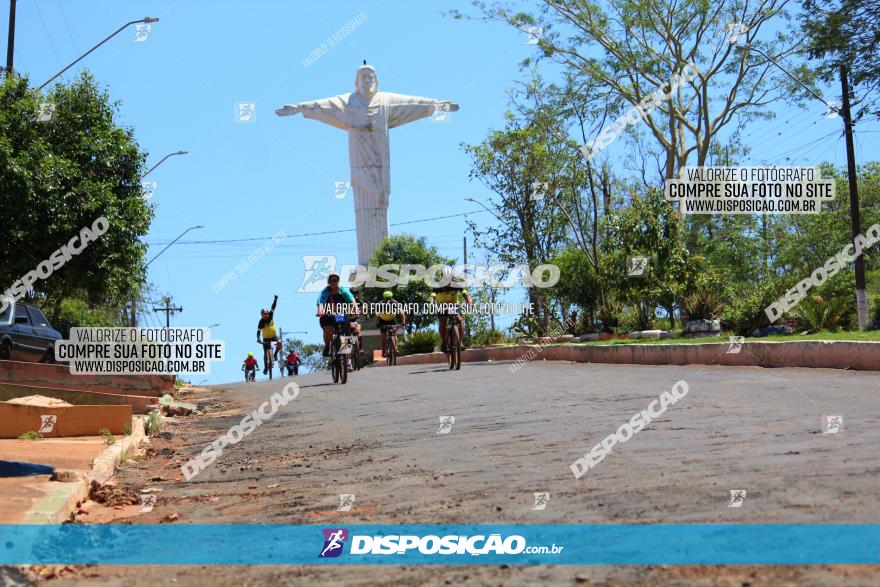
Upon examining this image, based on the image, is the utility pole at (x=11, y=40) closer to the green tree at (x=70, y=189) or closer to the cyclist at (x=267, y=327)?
the green tree at (x=70, y=189)

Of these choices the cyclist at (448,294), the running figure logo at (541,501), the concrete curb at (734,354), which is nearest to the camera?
the running figure logo at (541,501)

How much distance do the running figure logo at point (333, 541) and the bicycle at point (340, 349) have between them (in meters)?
14.2

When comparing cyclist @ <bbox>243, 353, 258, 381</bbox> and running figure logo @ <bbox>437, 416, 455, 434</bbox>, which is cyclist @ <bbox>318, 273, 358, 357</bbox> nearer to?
running figure logo @ <bbox>437, 416, 455, 434</bbox>

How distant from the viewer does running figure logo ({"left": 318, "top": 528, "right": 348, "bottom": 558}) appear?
515 cm

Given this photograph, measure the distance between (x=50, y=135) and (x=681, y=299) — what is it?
58.5ft

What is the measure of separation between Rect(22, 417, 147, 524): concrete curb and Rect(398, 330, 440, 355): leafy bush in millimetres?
32160

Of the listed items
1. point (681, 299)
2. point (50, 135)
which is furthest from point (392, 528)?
point (50, 135)

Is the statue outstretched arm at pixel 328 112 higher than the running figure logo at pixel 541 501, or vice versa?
the statue outstretched arm at pixel 328 112

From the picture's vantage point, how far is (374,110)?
51875mm

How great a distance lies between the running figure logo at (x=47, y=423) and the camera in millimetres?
11820

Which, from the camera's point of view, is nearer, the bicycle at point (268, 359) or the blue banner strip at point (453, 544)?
the blue banner strip at point (453, 544)

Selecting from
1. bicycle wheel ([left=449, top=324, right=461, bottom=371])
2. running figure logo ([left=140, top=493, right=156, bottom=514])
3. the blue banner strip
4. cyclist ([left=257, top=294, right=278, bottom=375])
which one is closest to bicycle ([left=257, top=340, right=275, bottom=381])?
cyclist ([left=257, top=294, right=278, bottom=375])

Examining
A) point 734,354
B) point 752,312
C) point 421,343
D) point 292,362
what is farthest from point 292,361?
point 734,354

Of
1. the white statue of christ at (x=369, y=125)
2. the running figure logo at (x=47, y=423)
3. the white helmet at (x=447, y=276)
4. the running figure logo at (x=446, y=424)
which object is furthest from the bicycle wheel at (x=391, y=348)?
the white statue of christ at (x=369, y=125)
